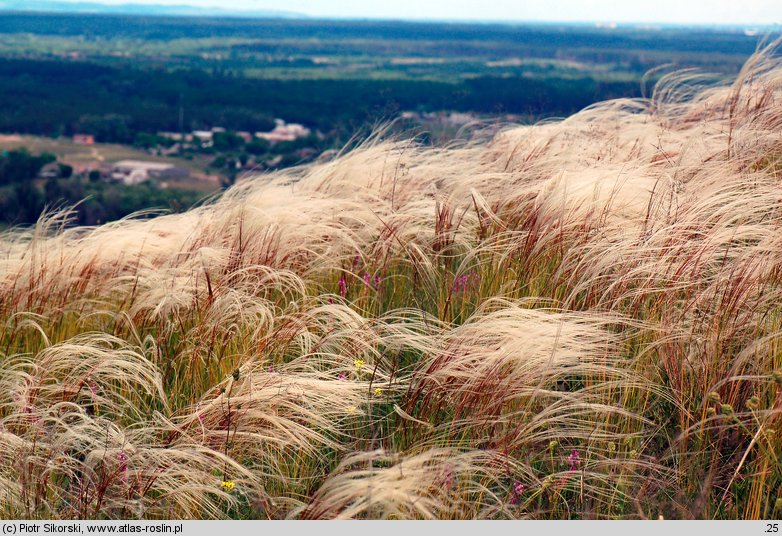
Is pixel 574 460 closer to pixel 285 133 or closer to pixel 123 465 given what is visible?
pixel 123 465

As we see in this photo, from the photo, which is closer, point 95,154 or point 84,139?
point 95,154

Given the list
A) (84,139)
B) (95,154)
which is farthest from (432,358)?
(84,139)

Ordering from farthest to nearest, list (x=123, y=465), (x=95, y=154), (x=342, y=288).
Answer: (x=95, y=154), (x=342, y=288), (x=123, y=465)

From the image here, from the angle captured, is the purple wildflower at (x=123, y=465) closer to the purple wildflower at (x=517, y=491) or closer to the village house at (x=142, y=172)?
the purple wildflower at (x=517, y=491)

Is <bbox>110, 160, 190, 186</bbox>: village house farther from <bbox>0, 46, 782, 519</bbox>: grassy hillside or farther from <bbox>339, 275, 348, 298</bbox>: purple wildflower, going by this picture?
<bbox>339, 275, 348, 298</bbox>: purple wildflower

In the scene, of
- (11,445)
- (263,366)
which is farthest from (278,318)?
(11,445)

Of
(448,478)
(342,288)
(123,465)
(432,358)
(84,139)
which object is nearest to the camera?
(448,478)

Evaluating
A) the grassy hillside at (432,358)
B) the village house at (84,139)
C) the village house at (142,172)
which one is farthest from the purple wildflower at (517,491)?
the village house at (84,139)
